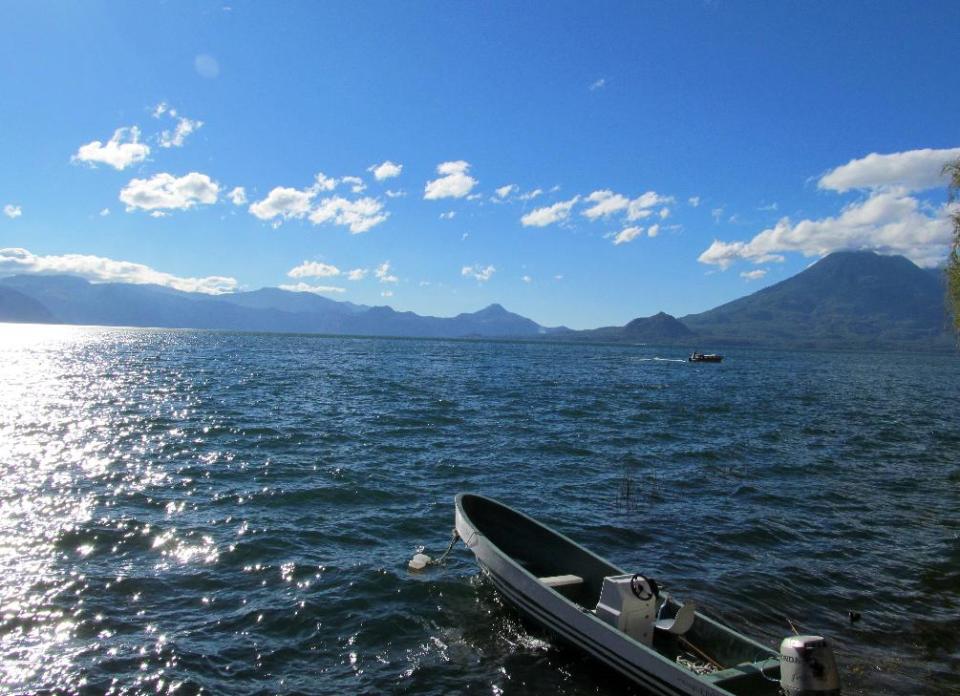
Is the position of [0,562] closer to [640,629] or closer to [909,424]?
[640,629]

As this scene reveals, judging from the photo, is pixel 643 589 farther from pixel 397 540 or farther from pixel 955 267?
pixel 955 267

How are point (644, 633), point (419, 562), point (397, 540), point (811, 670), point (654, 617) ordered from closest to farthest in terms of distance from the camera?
point (811, 670) < point (644, 633) < point (654, 617) < point (419, 562) < point (397, 540)

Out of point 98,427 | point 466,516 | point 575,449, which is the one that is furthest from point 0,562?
point 575,449

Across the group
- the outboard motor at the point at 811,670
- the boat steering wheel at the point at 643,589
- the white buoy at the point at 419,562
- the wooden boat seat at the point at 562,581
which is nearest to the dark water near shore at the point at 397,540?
the white buoy at the point at 419,562

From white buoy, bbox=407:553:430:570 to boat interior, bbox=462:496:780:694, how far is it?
154cm

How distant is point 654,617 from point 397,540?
28.1 ft

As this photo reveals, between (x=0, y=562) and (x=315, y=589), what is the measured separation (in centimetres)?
760

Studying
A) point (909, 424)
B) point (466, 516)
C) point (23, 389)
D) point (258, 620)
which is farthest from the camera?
point (23, 389)

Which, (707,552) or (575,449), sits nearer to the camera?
(707,552)

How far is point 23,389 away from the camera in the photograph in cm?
5100

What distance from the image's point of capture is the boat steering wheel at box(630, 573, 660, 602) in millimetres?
11062

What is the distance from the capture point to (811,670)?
29.3 feet

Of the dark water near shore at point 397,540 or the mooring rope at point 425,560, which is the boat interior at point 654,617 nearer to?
the mooring rope at point 425,560

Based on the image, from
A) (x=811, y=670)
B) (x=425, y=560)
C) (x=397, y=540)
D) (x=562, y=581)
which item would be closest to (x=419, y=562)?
(x=425, y=560)
